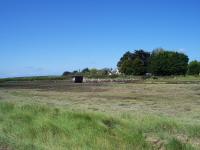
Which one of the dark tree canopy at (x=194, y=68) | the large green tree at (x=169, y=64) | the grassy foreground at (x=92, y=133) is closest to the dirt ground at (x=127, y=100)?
the grassy foreground at (x=92, y=133)

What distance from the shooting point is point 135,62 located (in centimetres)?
14062

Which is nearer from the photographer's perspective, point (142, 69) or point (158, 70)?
point (158, 70)

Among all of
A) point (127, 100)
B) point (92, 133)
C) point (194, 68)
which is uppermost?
point (194, 68)

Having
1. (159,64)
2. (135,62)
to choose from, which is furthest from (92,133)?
(135,62)

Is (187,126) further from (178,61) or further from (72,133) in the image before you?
(178,61)

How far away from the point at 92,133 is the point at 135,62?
126020 millimetres

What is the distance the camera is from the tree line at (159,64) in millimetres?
131875

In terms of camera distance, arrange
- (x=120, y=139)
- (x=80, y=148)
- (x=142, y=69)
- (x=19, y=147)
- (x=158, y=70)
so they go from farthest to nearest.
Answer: (x=142, y=69), (x=158, y=70), (x=120, y=139), (x=80, y=148), (x=19, y=147)

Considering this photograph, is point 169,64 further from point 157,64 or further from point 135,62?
point 135,62

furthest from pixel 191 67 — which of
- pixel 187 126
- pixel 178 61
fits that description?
pixel 187 126

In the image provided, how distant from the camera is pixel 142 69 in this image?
466ft

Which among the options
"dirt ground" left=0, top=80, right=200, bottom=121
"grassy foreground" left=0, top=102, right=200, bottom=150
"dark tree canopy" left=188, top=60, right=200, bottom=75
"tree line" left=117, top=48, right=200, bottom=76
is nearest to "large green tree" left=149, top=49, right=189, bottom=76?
"tree line" left=117, top=48, right=200, bottom=76

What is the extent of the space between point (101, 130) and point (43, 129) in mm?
2282

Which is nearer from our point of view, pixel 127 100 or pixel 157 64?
pixel 127 100
